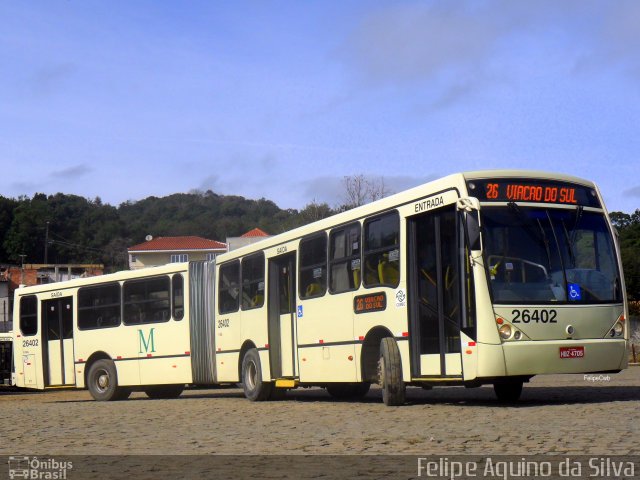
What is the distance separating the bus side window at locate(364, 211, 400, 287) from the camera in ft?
51.5

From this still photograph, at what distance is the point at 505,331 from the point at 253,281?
27.8 ft

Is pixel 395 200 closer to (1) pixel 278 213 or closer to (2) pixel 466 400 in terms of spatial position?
(2) pixel 466 400

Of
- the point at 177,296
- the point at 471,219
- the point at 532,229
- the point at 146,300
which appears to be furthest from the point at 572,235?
the point at 146,300

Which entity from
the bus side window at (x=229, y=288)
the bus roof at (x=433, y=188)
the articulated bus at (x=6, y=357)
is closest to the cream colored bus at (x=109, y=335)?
the bus side window at (x=229, y=288)

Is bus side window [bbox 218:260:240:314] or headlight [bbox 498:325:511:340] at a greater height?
bus side window [bbox 218:260:240:314]

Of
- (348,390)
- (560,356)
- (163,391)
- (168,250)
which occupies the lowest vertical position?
(163,391)

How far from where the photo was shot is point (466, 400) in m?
17.3

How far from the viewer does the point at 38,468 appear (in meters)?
9.08

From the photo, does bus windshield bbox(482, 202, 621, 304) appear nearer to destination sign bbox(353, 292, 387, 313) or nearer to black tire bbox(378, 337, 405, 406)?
black tire bbox(378, 337, 405, 406)

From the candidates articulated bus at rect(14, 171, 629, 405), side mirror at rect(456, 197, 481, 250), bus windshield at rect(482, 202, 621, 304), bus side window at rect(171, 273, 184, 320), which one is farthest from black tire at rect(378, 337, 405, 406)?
bus side window at rect(171, 273, 184, 320)

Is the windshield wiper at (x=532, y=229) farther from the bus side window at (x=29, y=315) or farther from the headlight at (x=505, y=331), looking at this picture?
the bus side window at (x=29, y=315)

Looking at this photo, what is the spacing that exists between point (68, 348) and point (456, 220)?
14751 millimetres

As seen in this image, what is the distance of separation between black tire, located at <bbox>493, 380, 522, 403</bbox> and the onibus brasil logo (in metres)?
8.42

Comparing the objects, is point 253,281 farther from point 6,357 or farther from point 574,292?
point 6,357
